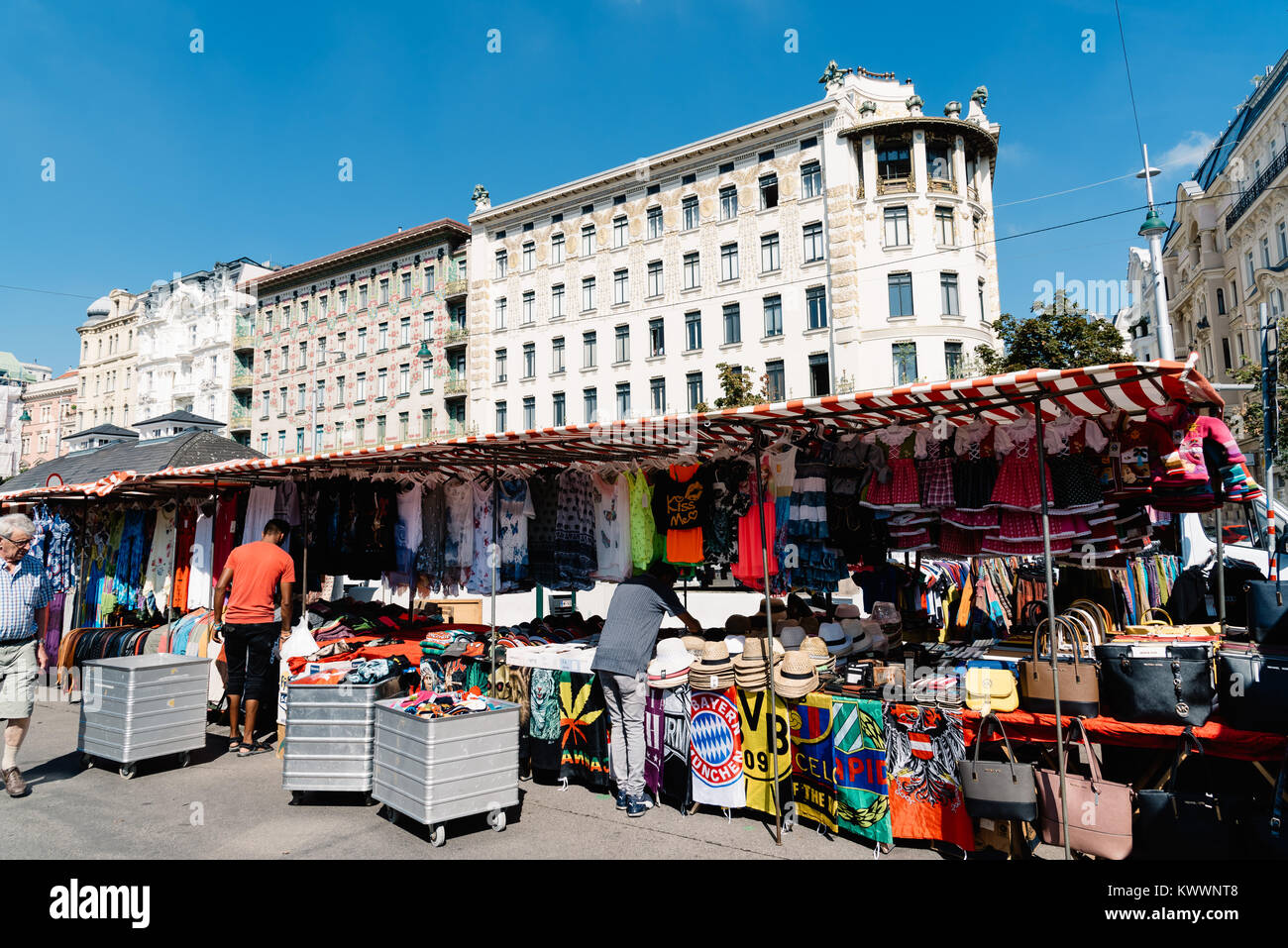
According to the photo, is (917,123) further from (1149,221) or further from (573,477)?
(573,477)

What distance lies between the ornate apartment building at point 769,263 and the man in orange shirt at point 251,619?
23443 mm

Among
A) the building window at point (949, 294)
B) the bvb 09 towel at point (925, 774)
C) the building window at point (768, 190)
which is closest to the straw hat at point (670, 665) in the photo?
the bvb 09 towel at point (925, 774)

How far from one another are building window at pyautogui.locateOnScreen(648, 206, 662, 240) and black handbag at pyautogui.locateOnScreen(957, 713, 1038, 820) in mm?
31045

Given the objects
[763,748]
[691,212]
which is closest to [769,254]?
[691,212]

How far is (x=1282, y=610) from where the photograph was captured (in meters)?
4.70

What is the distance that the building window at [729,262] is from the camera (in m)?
31.4

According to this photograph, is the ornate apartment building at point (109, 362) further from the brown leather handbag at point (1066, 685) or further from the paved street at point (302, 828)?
the brown leather handbag at point (1066, 685)

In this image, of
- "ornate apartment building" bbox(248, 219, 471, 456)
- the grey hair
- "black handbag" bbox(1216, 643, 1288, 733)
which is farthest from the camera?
"ornate apartment building" bbox(248, 219, 471, 456)

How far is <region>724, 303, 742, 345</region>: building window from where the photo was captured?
3111cm

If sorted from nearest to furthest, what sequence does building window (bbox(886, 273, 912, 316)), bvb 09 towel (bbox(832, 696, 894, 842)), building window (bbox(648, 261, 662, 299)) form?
bvb 09 towel (bbox(832, 696, 894, 842))
building window (bbox(886, 273, 912, 316))
building window (bbox(648, 261, 662, 299))

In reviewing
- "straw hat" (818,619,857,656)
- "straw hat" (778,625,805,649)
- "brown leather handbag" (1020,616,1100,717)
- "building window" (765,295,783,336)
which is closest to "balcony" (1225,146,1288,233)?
"building window" (765,295,783,336)

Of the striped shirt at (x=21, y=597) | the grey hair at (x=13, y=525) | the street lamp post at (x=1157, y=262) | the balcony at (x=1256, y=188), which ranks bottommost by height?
the striped shirt at (x=21, y=597)

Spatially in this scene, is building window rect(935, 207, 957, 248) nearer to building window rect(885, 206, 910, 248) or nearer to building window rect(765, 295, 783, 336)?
building window rect(885, 206, 910, 248)
